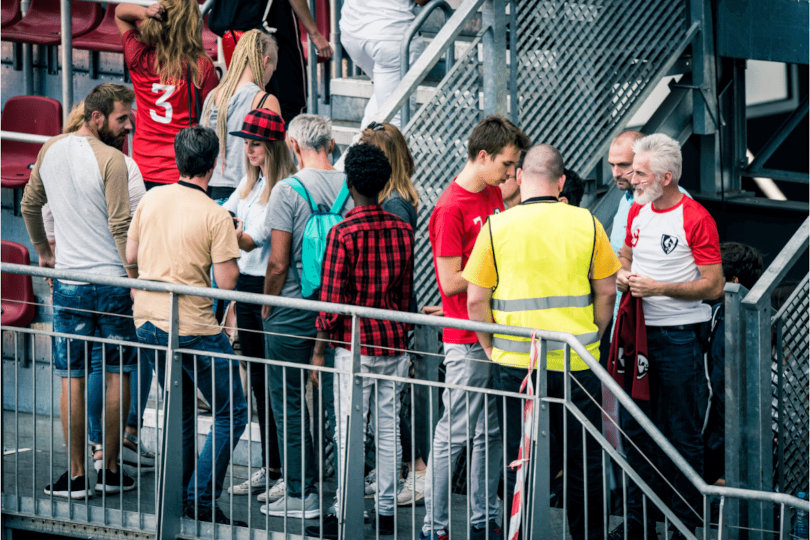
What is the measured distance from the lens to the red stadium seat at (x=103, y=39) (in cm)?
953

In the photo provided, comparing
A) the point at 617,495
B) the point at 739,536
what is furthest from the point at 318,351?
the point at 739,536

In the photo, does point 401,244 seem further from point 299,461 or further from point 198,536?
point 198,536

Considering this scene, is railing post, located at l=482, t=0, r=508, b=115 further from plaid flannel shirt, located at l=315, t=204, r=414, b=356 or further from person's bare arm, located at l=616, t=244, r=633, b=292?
plaid flannel shirt, located at l=315, t=204, r=414, b=356

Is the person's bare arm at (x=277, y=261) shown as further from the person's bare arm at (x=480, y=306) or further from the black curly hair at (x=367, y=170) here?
the person's bare arm at (x=480, y=306)

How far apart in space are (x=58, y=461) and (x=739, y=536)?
11.7ft

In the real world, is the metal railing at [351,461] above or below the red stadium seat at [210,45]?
below

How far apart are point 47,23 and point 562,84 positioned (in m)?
4.94

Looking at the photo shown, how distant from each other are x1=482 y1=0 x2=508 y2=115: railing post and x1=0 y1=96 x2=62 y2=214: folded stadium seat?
12.8ft

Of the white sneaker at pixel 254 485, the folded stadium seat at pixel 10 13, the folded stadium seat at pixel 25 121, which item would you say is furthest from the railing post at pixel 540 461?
the folded stadium seat at pixel 10 13

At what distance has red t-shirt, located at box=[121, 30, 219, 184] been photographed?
7086mm

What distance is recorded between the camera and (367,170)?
17.7ft

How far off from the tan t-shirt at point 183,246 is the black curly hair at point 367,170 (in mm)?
609

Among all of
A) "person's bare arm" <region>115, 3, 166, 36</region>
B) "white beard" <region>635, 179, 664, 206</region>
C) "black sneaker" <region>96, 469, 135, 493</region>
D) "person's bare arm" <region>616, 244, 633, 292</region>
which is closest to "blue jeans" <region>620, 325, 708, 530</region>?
"person's bare arm" <region>616, 244, 633, 292</region>

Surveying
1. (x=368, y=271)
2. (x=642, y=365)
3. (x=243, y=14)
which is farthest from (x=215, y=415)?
(x=243, y=14)
